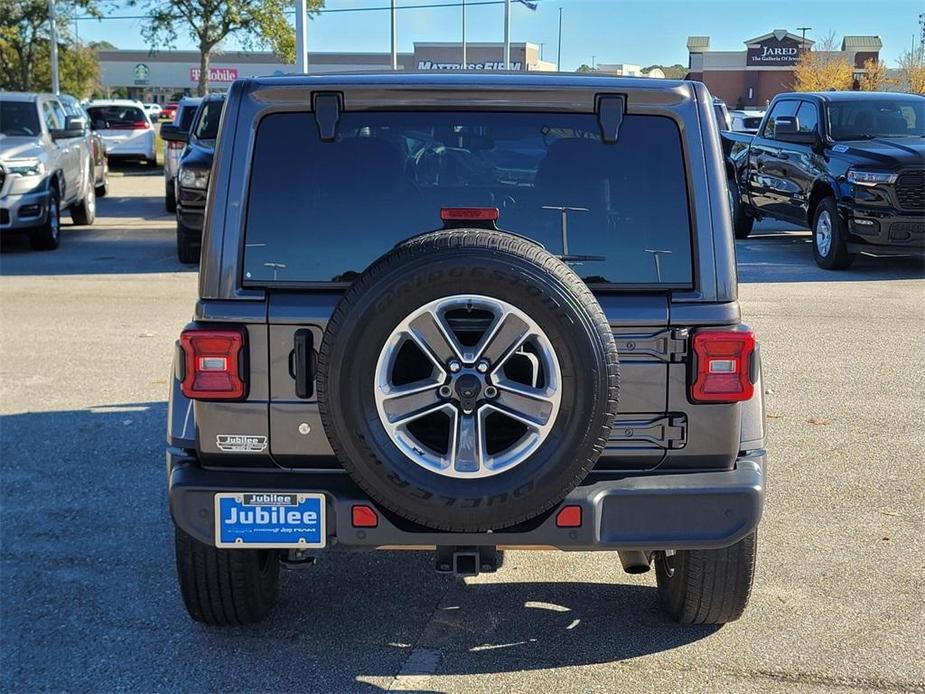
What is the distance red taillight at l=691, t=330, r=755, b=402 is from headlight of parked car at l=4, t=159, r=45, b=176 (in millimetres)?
11531

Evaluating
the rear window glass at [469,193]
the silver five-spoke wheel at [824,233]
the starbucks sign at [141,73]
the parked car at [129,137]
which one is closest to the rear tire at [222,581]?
the rear window glass at [469,193]

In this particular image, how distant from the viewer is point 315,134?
11.8 ft

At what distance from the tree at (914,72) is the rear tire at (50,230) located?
35.9 metres

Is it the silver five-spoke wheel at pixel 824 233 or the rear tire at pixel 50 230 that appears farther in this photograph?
the rear tire at pixel 50 230

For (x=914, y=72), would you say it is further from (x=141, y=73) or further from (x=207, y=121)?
(x=141, y=73)

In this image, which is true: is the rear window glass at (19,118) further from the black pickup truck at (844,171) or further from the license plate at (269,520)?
the license plate at (269,520)

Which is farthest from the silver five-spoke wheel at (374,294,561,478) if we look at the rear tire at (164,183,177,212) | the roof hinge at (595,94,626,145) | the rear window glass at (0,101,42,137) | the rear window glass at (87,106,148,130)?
the rear window glass at (87,106,148,130)

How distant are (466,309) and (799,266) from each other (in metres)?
11.1

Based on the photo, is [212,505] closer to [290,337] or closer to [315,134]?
[290,337]

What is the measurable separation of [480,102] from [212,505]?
1.47 metres

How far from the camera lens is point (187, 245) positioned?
1312 cm

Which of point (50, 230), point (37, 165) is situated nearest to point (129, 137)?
point (50, 230)

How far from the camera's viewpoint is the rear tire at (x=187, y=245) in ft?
42.6

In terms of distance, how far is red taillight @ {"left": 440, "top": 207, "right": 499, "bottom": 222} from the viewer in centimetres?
341
